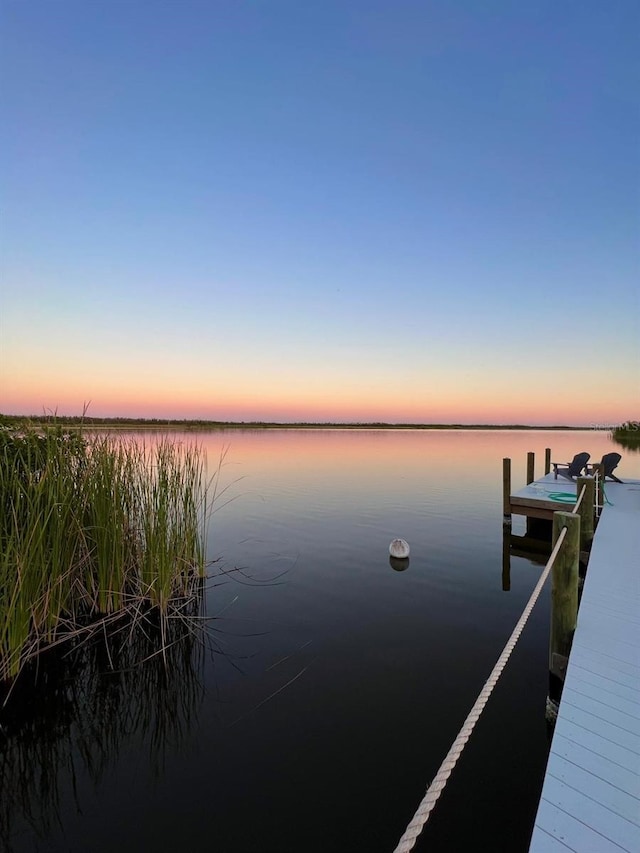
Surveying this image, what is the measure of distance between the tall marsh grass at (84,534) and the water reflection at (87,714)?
1.05ft

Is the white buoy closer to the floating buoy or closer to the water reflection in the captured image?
the floating buoy

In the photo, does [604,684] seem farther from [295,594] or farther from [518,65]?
[518,65]

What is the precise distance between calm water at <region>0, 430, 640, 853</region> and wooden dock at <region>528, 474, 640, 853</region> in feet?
2.99

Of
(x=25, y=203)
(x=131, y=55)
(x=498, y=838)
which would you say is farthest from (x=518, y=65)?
(x=498, y=838)

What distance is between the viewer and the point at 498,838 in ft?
8.52

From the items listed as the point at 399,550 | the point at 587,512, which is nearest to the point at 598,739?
the point at 587,512

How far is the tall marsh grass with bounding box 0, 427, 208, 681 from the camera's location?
3826 millimetres

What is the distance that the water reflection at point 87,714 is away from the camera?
2.96 metres

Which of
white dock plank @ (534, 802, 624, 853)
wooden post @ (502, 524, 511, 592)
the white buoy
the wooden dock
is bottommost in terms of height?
wooden post @ (502, 524, 511, 592)

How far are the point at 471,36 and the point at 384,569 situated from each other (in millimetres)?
15304

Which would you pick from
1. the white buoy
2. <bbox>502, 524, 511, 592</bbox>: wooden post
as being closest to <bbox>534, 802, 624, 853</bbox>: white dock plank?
<bbox>502, 524, 511, 592</bbox>: wooden post

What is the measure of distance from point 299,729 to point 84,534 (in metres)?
3.34

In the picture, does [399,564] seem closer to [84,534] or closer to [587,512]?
[587,512]

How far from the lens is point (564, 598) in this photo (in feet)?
12.2
